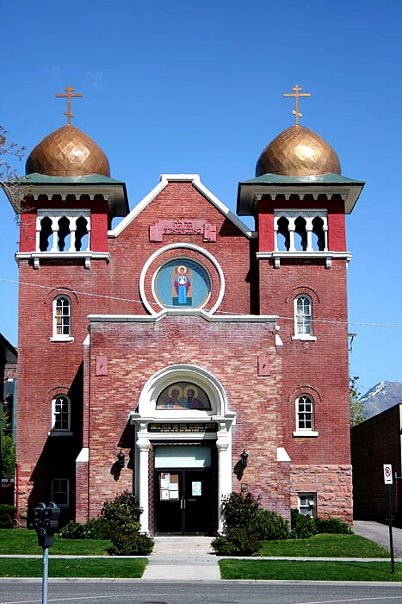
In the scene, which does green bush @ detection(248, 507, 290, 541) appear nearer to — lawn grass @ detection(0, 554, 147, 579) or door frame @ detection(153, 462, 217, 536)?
door frame @ detection(153, 462, 217, 536)

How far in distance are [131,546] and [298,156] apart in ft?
60.1

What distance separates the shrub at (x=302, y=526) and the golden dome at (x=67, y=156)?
15287 millimetres

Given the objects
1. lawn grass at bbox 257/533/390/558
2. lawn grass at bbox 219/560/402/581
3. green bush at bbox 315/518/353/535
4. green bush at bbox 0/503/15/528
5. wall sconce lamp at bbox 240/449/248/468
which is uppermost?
wall sconce lamp at bbox 240/449/248/468

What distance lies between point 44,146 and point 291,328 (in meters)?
12.0

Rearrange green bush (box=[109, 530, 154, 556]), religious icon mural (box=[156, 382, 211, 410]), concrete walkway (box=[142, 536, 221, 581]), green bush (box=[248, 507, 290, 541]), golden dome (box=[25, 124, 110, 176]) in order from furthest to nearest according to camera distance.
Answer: golden dome (box=[25, 124, 110, 176])
religious icon mural (box=[156, 382, 211, 410])
green bush (box=[248, 507, 290, 541])
green bush (box=[109, 530, 154, 556])
concrete walkway (box=[142, 536, 221, 581])

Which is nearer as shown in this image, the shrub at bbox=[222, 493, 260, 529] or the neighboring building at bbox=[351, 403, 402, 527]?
the shrub at bbox=[222, 493, 260, 529]

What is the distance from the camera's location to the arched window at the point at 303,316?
3966cm

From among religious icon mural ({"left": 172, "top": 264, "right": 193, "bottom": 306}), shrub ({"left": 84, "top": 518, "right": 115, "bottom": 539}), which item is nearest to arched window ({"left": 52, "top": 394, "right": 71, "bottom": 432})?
religious icon mural ({"left": 172, "top": 264, "right": 193, "bottom": 306})

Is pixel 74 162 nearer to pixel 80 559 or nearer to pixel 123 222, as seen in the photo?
pixel 123 222

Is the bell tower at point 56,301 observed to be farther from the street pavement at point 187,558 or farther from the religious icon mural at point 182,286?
the street pavement at point 187,558

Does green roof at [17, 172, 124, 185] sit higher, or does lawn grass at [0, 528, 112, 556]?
green roof at [17, 172, 124, 185]

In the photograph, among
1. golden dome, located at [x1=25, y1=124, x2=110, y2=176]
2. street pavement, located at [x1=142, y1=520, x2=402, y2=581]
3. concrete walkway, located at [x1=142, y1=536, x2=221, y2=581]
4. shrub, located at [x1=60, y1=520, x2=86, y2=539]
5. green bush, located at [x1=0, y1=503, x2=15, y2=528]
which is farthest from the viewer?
golden dome, located at [x1=25, y1=124, x2=110, y2=176]

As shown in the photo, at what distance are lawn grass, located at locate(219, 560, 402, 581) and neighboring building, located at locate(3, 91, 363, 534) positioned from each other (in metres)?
8.29

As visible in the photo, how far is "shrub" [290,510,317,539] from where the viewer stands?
1325 inches
